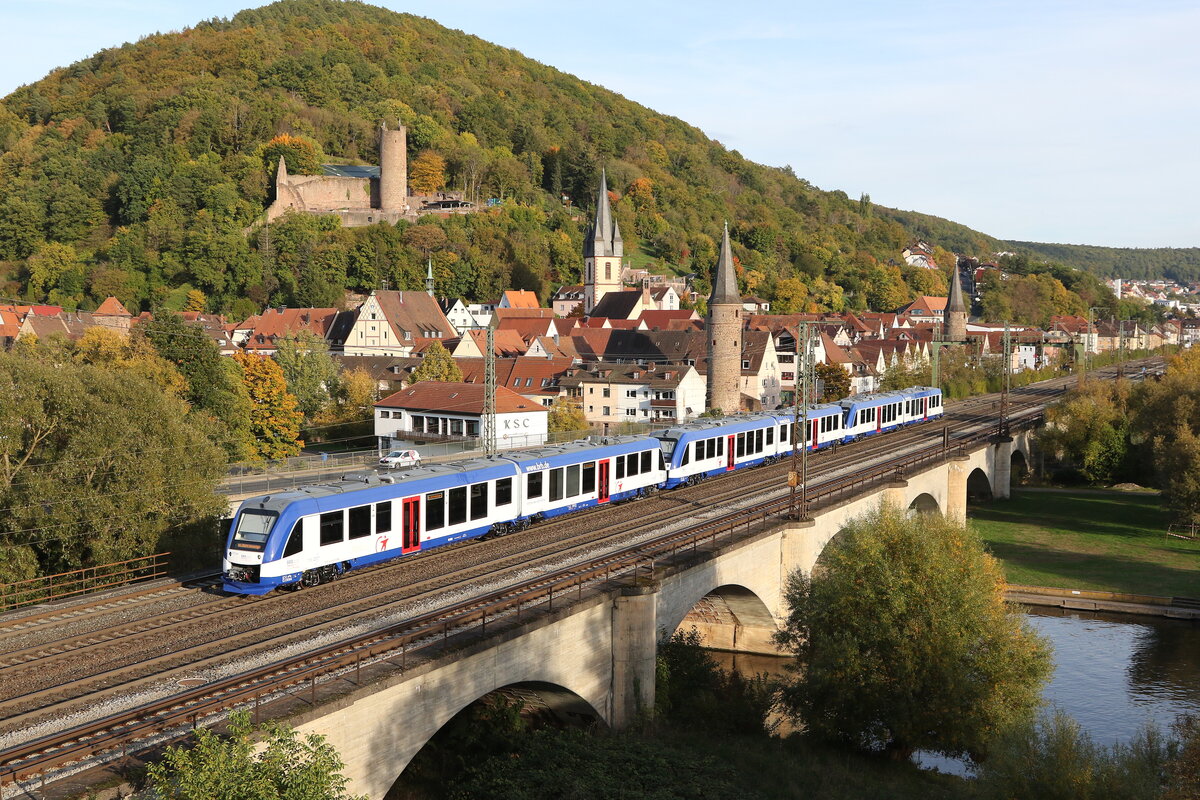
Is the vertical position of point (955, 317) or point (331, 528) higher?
point (955, 317)

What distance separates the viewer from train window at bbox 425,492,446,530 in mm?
26078

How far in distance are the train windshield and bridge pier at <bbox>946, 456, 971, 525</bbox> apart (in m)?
36.4

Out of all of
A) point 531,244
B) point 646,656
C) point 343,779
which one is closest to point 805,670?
point 646,656

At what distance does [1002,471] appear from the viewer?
62156mm

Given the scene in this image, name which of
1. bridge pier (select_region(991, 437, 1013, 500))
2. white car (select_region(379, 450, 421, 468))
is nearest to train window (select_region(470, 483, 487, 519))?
white car (select_region(379, 450, 421, 468))

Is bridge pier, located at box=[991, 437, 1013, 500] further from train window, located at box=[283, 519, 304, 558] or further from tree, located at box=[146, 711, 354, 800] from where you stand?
tree, located at box=[146, 711, 354, 800]

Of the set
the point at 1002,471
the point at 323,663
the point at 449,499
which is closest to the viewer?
the point at 323,663

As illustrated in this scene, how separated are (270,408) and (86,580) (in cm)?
3164

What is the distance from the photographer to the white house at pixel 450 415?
57147 mm

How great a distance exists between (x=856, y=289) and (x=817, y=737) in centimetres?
15398

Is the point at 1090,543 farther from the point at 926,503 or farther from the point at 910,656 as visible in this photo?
the point at 910,656

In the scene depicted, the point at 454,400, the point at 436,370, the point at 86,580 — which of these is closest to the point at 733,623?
the point at 86,580

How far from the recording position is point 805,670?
26484 millimetres

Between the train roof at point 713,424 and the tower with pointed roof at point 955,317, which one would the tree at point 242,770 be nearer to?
the train roof at point 713,424
